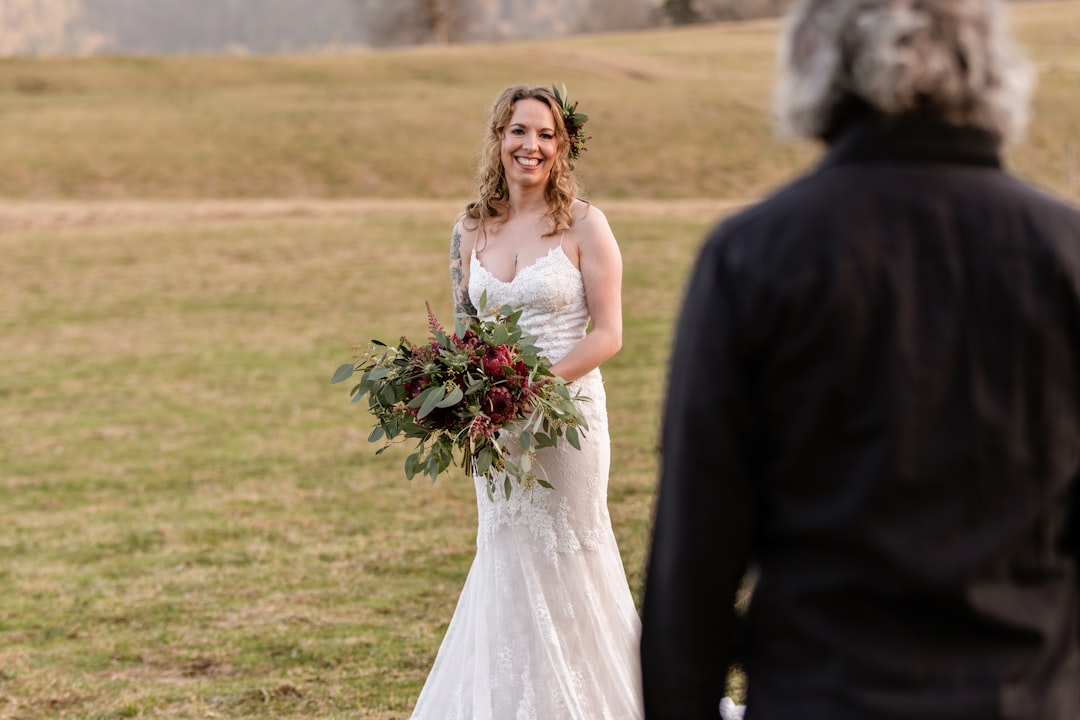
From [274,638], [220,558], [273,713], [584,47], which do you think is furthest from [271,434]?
[584,47]

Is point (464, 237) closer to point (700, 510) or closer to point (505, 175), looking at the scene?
point (505, 175)

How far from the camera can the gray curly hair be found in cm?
188

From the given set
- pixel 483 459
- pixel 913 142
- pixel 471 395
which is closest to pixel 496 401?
pixel 471 395

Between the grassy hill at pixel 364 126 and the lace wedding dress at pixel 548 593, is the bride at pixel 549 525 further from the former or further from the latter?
the grassy hill at pixel 364 126

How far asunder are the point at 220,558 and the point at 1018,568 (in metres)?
7.77

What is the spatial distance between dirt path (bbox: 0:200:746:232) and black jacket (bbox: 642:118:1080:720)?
25.3 meters

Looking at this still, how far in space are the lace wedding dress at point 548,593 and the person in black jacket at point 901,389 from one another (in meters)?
3.07

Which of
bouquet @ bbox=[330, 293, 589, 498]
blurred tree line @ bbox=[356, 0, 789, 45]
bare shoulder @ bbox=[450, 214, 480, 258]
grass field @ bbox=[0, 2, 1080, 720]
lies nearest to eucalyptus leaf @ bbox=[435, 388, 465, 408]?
bouquet @ bbox=[330, 293, 589, 498]

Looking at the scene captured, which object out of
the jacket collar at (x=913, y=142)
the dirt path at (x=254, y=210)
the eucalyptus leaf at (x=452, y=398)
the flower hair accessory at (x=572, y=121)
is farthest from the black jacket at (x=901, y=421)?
the dirt path at (x=254, y=210)

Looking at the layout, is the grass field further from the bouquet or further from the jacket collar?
the jacket collar

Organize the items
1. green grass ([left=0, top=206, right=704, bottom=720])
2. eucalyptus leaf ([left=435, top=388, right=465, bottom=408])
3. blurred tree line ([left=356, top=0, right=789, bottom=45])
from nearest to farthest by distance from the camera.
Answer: eucalyptus leaf ([left=435, top=388, right=465, bottom=408]) → green grass ([left=0, top=206, right=704, bottom=720]) → blurred tree line ([left=356, top=0, right=789, bottom=45])

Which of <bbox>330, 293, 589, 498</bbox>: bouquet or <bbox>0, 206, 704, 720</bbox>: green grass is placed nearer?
<bbox>330, 293, 589, 498</bbox>: bouquet

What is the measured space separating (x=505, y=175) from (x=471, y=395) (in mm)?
1239

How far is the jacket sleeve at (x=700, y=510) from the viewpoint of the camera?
1950 mm
